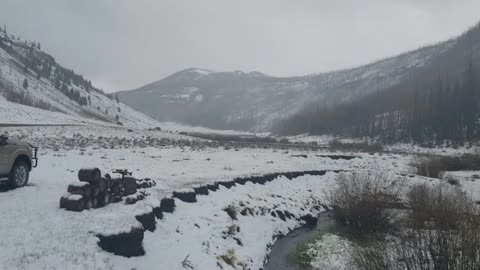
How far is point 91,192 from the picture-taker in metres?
13.9

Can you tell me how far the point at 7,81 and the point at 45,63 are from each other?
2642 inches

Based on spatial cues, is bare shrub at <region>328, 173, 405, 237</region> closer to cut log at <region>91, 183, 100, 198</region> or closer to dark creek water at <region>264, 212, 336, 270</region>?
dark creek water at <region>264, 212, 336, 270</region>

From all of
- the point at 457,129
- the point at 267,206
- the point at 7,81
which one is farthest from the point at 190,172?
the point at 7,81

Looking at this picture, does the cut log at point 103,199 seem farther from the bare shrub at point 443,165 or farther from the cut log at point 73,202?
the bare shrub at point 443,165

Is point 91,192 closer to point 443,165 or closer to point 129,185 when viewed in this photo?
point 129,185

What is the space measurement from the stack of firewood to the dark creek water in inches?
273

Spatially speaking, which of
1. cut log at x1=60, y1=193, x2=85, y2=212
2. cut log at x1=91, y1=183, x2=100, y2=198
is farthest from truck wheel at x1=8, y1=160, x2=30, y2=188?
cut log at x1=91, y1=183, x2=100, y2=198

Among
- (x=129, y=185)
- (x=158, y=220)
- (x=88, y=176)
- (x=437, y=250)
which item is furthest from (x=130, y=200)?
(x=437, y=250)

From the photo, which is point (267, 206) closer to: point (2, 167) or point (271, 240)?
point (271, 240)

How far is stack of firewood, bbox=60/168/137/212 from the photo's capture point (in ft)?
43.1

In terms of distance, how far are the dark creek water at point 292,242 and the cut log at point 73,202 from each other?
25.8 ft

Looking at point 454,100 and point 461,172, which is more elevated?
point 454,100

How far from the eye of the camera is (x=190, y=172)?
2705 centimetres

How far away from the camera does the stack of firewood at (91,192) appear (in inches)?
518
